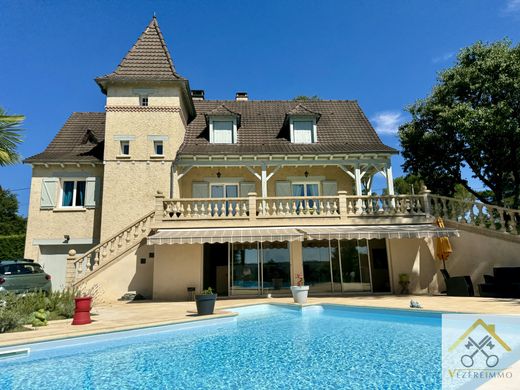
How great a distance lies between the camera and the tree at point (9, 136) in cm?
1154

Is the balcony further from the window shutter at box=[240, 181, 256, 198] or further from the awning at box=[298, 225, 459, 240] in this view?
the window shutter at box=[240, 181, 256, 198]

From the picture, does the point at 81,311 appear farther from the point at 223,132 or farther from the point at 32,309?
the point at 223,132

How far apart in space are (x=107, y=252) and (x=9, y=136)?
8.19m

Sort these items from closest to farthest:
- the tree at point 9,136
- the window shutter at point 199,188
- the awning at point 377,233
A: the tree at point 9,136
the awning at point 377,233
the window shutter at point 199,188

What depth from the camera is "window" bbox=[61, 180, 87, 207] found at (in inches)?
886

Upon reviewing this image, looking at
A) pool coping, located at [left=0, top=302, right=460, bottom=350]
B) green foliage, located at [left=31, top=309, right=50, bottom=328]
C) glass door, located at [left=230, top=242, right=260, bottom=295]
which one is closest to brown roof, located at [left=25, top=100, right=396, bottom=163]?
glass door, located at [left=230, top=242, right=260, bottom=295]

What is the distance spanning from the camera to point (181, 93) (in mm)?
22906

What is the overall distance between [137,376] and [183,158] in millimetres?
16094

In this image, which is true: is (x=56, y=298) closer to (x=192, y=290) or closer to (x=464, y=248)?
(x=192, y=290)

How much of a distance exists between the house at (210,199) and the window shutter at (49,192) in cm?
7

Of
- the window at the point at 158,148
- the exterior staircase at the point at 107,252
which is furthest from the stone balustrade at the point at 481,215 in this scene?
the window at the point at 158,148

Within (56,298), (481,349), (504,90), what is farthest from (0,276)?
(504,90)

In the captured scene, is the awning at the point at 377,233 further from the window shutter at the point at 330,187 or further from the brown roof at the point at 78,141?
the brown roof at the point at 78,141

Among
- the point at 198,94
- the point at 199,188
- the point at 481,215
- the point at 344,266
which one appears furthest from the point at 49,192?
the point at 481,215
